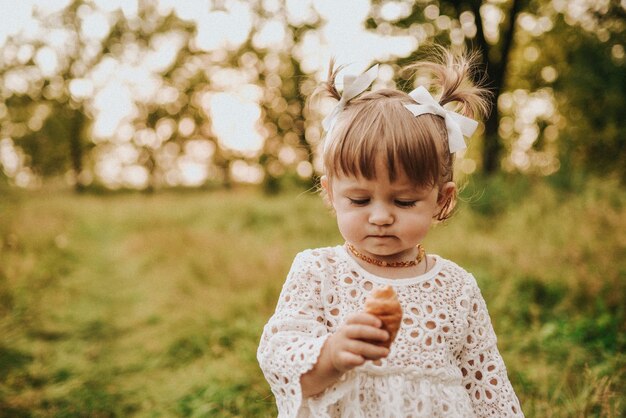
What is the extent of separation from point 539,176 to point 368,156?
7852mm

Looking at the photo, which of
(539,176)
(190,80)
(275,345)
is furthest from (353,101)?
(190,80)

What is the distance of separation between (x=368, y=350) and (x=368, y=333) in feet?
0.15

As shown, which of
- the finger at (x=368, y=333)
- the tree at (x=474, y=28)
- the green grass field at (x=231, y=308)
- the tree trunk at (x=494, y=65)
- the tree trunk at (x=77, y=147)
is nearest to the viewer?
the finger at (x=368, y=333)

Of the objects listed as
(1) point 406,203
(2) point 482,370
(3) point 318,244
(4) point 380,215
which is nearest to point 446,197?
(1) point 406,203

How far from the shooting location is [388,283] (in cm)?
170

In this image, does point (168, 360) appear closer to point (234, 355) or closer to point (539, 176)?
point (234, 355)

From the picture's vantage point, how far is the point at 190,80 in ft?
84.3

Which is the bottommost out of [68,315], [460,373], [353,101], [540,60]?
[68,315]

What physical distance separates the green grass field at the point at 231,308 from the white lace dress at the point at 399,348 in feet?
2.90

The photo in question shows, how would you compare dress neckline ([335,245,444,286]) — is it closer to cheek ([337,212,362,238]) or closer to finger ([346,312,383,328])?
cheek ([337,212,362,238])

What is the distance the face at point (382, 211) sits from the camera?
1.58 m

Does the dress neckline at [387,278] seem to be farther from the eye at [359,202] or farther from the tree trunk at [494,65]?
the tree trunk at [494,65]

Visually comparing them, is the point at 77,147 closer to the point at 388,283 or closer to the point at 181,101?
the point at 181,101

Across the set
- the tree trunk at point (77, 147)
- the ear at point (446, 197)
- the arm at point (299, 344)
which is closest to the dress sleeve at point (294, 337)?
the arm at point (299, 344)
